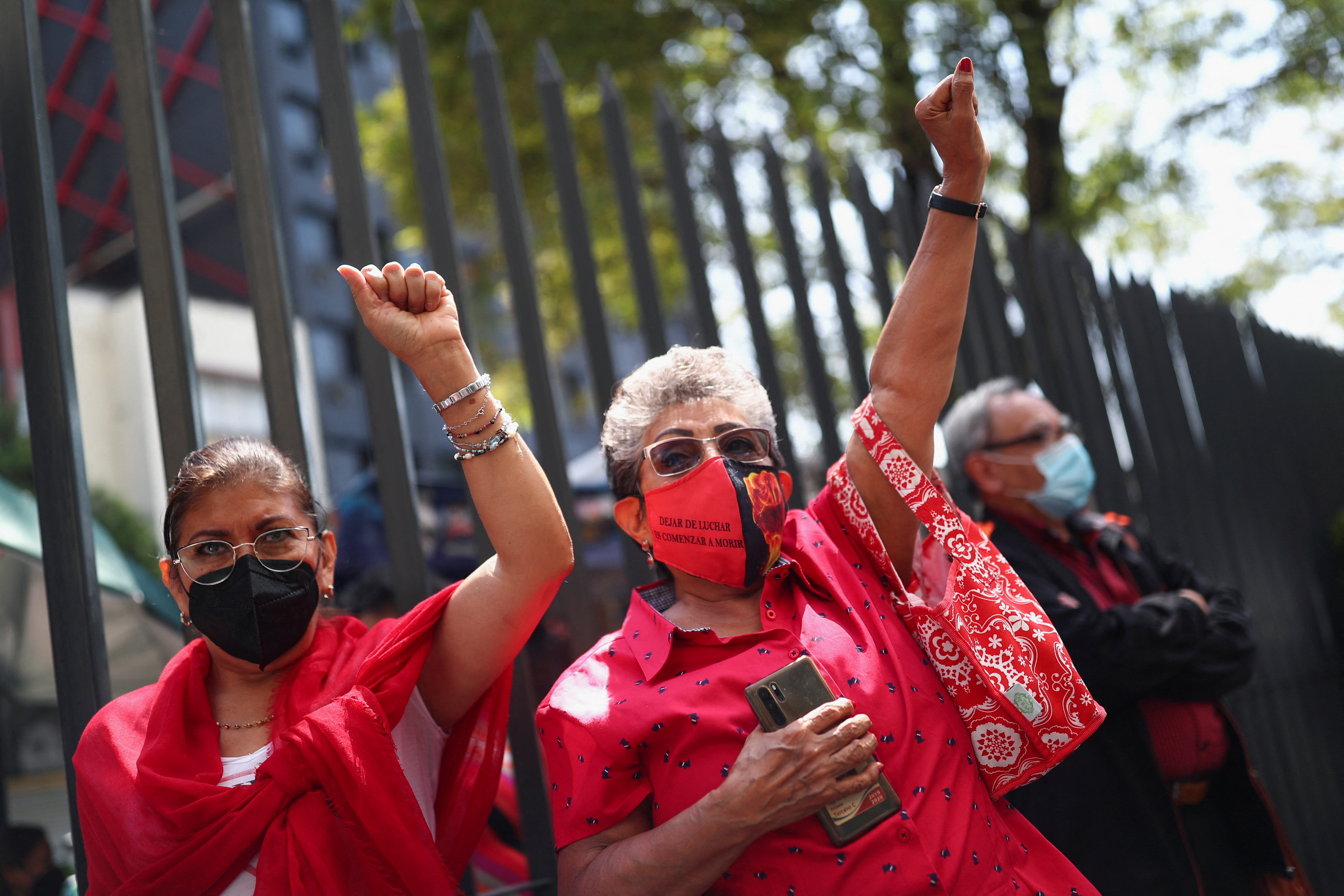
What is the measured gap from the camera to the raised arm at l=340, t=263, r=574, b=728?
1.94 metres

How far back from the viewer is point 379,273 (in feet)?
6.49

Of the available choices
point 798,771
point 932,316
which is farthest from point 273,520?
point 932,316

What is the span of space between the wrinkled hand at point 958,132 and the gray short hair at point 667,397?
23.1 inches

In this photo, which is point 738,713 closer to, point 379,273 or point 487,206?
point 379,273

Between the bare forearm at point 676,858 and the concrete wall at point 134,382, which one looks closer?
the bare forearm at point 676,858

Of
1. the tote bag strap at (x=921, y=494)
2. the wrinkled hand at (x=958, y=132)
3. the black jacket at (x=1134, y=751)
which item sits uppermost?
the wrinkled hand at (x=958, y=132)

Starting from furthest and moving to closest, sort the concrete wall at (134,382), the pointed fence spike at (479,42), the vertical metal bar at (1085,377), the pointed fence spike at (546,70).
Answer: the concrete wall at (134,382) → the vertical metal bar at (1085,377) → the pointed fence spike at (546,70) → the pointed fence spike at (479,42)

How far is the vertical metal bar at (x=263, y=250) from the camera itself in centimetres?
254

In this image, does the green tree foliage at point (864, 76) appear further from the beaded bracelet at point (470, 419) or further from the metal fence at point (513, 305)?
the beaded bracelet at point (470, 419)

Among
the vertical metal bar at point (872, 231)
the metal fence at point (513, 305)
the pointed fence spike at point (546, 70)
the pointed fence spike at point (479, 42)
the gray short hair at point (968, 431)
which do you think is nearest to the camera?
the metal fence at point (513, 305)

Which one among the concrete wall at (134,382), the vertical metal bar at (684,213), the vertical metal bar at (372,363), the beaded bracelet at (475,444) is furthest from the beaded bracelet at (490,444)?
the concrete wall at (134,382)

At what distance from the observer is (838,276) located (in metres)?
3.71

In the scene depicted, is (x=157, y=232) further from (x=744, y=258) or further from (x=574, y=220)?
(x=744, y=258)

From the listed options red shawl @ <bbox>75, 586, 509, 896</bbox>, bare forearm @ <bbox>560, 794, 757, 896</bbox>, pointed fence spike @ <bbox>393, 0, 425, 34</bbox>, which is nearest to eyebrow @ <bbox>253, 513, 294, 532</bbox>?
red shawl @ <bbox>75, 586, 509, 896</bbox>
